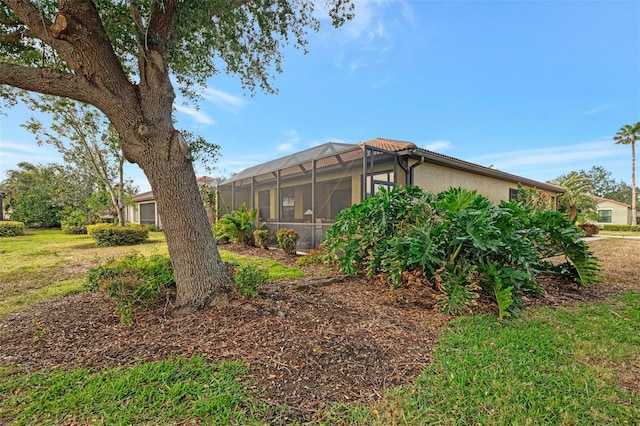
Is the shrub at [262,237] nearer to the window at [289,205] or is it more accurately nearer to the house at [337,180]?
the house at [337,180]

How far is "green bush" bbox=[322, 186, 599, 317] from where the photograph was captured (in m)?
3.73

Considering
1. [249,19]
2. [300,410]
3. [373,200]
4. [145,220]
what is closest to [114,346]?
[300,410]

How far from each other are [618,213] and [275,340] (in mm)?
46059

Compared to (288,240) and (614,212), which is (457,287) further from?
(614,212)

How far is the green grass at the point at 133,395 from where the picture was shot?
5.81ft

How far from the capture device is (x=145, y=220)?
2403cm

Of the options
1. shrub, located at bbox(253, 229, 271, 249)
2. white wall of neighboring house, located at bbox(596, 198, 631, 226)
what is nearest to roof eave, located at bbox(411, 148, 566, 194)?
shrub, located at bbox(253, 229, 271, 249)

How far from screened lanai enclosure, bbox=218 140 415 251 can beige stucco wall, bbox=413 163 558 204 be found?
99 cm

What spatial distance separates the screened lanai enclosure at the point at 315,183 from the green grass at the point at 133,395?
6.16 metres

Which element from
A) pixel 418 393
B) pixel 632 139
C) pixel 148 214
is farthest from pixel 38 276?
pixel 632 139

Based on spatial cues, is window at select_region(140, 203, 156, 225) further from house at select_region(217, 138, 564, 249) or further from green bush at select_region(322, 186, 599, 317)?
green bush at select_region(322, 186, 599, 317)

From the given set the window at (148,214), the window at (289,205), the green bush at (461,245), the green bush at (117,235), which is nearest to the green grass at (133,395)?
the green bush at (461,245)

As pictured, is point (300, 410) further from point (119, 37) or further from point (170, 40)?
point (119, 37)

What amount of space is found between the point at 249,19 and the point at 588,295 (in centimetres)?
734
